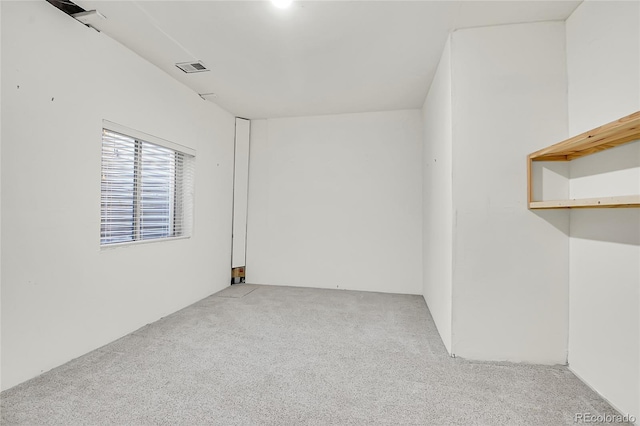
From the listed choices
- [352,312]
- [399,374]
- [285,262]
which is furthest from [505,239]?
[285,262]

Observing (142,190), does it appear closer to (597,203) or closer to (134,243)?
(134,243)

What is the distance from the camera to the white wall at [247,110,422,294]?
13.5 ft

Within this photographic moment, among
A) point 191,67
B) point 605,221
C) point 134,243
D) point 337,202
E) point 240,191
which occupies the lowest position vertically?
point 134,243

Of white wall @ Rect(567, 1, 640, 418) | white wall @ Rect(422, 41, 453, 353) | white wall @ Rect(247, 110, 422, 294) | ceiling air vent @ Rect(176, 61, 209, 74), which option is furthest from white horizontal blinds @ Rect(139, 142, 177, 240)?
white wall @ Rect(567, 1, 640, 418)

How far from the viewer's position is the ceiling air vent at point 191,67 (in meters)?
2.79

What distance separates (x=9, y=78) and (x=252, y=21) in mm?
1553

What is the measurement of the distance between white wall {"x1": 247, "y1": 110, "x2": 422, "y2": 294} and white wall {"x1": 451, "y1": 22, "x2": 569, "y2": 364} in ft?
6.10

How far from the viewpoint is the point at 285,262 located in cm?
447

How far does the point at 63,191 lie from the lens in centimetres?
206

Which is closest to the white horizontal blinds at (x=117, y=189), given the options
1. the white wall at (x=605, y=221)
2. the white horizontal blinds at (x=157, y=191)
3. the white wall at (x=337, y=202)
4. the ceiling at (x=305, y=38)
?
the white horizontal blinds at (x=157, y=191)

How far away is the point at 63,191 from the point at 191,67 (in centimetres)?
161

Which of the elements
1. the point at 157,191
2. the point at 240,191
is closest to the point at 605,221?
the point at 157,191

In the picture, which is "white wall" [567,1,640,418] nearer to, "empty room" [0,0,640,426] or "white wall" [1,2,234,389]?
"empty room" [0,0,640,426]

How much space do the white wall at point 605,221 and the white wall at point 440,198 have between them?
2.59ft
